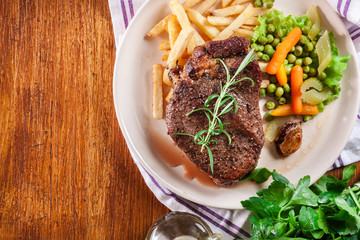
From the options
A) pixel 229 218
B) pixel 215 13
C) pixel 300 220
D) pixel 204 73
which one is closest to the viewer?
pixel 300 220

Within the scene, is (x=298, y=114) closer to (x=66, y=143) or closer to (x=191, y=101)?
(x=191, y=101)

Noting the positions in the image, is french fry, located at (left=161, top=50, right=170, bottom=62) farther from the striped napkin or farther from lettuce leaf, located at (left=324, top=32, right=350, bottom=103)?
lettuce leaf, located at (left=324, top=32, right=350, bottom=103)

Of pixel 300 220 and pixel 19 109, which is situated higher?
pixel 300 220

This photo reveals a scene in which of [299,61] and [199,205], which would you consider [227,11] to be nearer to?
[299,61]

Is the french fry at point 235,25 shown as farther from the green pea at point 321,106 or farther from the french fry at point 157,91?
the green pea at point 321,106

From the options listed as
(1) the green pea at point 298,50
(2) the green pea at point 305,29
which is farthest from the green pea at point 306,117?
(2) the green pea at point 305,29

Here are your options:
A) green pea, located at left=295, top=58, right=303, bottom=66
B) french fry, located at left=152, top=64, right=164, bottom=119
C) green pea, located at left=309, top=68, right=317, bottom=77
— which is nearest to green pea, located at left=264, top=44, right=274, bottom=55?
green pea, located at left=295, top=58, right=303, bottom=66

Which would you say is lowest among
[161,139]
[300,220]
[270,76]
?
[161,139]

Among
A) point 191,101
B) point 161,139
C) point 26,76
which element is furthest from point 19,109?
point 191,101
